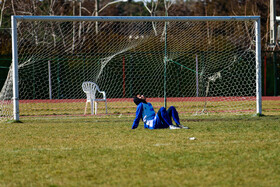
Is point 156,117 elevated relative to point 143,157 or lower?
elevated

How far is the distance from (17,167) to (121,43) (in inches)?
430

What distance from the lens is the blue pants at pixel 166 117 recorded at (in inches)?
360

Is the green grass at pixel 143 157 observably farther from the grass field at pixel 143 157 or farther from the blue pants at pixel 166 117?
the blue pants at pixel 166 117

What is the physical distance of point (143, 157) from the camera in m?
5.98

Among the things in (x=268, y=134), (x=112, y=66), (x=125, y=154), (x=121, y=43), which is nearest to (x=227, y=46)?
(x=112, y=66)

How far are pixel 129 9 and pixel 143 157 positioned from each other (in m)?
50.3

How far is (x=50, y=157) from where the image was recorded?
6.23m

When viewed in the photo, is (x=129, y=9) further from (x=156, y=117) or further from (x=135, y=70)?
(x=156, y=117)

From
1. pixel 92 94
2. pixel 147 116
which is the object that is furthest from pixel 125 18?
pixel 147 116

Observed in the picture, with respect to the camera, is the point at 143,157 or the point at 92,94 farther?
the point at 92,94

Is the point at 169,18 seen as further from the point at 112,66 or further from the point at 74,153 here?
the point at 112,66

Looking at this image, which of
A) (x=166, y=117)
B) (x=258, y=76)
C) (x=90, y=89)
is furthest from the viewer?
(x=90, y=89)

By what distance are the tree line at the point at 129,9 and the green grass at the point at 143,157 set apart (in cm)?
1733

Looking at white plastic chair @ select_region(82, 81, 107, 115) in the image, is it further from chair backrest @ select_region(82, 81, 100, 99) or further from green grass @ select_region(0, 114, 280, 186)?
green grass @ select_region(0, 114, 280, 186)
